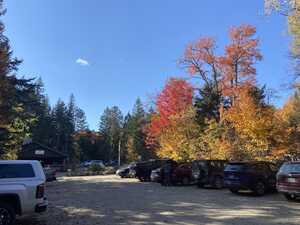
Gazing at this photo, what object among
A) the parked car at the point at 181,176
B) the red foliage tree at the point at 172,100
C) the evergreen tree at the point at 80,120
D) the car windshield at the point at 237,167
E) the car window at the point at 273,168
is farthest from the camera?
the evergreen tree at the point at 80,120

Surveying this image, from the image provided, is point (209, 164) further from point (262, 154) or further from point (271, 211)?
point (271, 211)

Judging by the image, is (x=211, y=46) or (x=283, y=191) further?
(x=211, y=46)

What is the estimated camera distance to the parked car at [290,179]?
1820 cm

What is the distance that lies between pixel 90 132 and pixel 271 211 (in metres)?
117

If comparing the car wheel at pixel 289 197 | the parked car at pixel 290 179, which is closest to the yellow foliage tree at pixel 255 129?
the car wheel at pixel 289 197

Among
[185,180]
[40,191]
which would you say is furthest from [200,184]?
→ [40,191]

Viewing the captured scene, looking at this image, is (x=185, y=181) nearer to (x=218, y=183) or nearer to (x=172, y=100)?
(x=218, y=183)

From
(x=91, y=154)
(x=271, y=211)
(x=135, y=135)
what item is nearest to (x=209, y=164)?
(x=271, y=211)

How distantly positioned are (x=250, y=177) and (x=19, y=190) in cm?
1307

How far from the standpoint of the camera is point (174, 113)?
5222 cm

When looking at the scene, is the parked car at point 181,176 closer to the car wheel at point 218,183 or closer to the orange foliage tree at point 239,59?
the car wheel at point 218,183

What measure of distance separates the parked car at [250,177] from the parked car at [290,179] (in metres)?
2.71

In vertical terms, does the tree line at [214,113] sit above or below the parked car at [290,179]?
above

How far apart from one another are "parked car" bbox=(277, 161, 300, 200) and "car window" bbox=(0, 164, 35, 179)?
10744 millimetres
